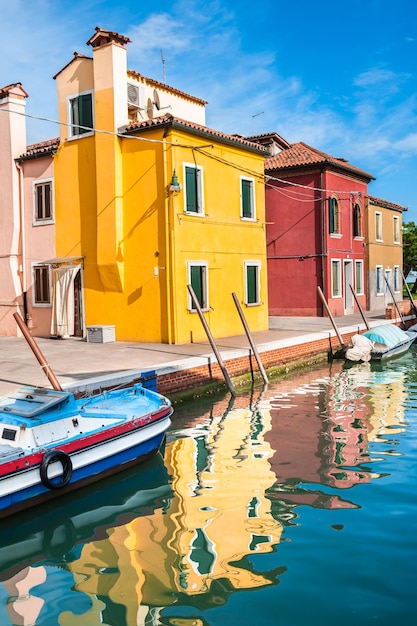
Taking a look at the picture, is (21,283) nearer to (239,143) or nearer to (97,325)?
(97,325)

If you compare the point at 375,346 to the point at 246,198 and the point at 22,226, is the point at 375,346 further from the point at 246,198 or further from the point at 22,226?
the point at 22,226

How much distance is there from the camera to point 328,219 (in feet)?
81.4

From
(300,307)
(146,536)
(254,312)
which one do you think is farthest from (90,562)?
(300,307)

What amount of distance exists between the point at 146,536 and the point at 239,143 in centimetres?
1494

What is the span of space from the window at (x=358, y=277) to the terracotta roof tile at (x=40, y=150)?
15.3 metres

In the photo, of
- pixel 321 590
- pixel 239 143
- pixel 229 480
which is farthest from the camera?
pixel 239 143

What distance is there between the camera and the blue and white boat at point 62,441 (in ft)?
21.3

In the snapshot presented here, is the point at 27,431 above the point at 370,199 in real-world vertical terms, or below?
below

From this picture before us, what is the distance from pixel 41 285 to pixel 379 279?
18810 millimetres

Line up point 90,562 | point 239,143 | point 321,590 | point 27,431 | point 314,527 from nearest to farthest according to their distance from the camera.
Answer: point 321,590, point 90,562, point 314,527, point 27,431, point 239,143

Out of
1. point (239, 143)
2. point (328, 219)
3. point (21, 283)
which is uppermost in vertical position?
point (239, 143)

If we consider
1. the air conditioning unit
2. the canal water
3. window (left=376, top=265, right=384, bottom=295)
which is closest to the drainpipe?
the air conditioning unit

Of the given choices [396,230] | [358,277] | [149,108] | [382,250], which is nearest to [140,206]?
[149,108]

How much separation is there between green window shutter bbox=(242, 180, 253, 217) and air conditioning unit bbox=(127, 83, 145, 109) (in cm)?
410
